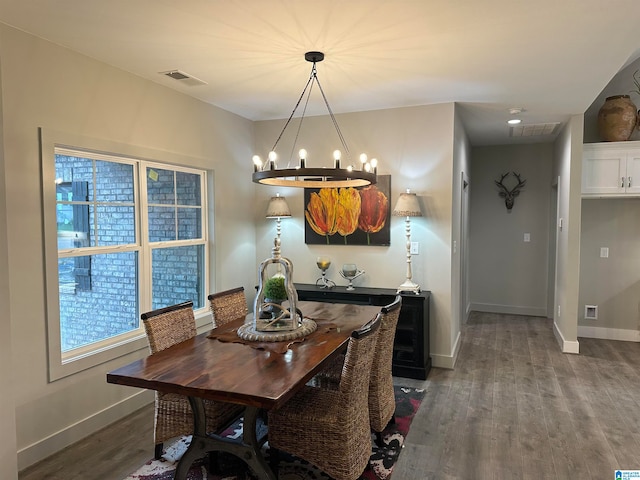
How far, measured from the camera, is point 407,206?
13.2ft

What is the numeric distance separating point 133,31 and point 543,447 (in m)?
3.56

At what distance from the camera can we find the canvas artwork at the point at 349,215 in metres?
4.36

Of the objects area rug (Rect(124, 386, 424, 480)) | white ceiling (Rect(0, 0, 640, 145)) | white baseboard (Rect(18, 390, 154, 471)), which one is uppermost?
white ceiling (Rect(0, 0, 640, 145))

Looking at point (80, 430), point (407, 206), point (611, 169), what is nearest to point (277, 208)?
point (407, 206)

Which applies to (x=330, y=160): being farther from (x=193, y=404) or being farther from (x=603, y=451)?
(x=603, y=451)

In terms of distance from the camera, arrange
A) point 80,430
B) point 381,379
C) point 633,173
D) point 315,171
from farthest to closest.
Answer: point 633,173, point 80,430, point 381,379, point 315,171

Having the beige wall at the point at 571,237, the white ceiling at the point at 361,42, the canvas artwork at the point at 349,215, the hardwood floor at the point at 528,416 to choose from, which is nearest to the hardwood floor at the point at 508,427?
the hardwood floor at the point at 528,416

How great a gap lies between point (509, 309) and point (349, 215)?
11.8 ft

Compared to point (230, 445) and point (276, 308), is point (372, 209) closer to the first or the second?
point (276, 308)

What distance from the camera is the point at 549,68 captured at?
3146 mm

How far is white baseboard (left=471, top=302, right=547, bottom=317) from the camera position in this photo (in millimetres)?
6430

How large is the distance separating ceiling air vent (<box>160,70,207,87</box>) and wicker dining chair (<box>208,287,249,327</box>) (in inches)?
65.6

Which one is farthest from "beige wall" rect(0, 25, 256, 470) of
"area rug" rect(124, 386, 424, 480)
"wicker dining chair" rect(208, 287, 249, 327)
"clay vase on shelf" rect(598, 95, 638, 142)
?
"clay vase on shelf" rect(598, 95, 638, 142)

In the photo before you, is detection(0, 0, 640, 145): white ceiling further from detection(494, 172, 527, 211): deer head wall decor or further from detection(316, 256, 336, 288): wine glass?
detection(494, 172, 527, 211): deer head wall decor
